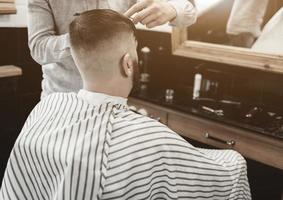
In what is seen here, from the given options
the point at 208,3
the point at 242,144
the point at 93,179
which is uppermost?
the point at 208,3

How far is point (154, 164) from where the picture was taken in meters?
1.42

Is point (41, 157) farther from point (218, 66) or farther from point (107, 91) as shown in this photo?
point (218, 66)

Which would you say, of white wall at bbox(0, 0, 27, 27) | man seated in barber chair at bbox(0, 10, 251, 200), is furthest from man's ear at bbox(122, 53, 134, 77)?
white wall at bbox(0, 0, 27, 27)

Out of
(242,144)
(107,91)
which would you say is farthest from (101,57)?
(242,144)

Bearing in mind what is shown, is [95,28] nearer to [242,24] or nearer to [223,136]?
[223,136]

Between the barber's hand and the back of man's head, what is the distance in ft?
0.84

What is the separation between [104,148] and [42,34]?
0.83m

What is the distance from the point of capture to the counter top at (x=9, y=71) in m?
2.98

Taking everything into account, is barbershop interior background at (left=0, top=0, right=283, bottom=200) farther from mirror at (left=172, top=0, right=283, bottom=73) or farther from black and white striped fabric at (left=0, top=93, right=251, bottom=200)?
black and white striped fabric at (left=0, top=93, right=251, bottom=200)

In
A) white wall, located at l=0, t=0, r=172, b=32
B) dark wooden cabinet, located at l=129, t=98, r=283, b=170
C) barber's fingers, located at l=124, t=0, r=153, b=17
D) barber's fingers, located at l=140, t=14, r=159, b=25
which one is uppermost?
barber's fingers, located at l=124, t=0, r=153, b=17

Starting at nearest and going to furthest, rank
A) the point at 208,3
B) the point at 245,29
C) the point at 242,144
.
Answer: the point at 242,144, the point at 245,29, the point at 208,3

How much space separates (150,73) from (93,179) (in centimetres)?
219

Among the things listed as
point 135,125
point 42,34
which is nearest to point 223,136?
point 135,125

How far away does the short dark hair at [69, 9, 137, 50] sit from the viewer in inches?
57.7
